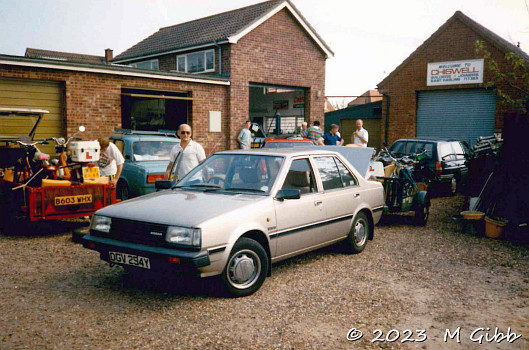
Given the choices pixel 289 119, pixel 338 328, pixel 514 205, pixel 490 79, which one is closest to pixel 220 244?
pixel 338 328

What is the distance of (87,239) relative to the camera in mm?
5012

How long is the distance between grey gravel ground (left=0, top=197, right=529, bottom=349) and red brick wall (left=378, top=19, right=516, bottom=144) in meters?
16.7

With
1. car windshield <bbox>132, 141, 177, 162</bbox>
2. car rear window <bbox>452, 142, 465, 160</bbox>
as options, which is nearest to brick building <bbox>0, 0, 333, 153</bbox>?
car windshield <bbox>132, 141, 177, 162</bbox>

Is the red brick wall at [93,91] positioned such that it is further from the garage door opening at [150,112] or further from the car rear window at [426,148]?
the car rear window at [426,148]

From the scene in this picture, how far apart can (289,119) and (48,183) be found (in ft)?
81.7

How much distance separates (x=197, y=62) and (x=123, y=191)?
10916mm

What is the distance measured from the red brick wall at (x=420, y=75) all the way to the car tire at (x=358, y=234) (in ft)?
53.2

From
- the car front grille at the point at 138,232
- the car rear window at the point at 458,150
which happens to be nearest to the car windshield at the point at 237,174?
the car front grille at the point at 138,232

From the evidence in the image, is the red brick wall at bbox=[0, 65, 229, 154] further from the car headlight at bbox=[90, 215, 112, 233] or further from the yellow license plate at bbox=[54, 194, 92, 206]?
the car headlight at bbox=[90, 215, 112, 233]

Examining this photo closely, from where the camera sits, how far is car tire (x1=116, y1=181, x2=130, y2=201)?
1049 centimetres

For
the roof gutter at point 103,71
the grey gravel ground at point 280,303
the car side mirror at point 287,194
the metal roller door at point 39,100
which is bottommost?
the grey gravel ground at point 280,303

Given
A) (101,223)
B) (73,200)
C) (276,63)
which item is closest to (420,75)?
(276,63)

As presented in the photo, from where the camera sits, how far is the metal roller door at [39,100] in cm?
1252

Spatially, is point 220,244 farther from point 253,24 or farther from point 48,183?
point 253,24
